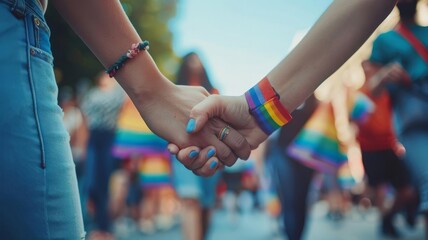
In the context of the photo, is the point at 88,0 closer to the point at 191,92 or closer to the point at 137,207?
the point at 191,92

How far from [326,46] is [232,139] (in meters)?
0.52

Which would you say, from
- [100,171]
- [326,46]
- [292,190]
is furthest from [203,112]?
[100,171]

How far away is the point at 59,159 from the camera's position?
3.72 ft

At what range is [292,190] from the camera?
417 centimetres

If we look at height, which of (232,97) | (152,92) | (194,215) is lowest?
(194,215)

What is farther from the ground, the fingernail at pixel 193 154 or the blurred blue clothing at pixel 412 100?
the fingernail at pixel 193 154

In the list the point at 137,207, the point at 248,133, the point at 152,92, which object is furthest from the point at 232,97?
the point at 137,207

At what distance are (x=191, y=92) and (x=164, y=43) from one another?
56.9 ft

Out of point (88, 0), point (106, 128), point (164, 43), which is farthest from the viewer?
point (164, 43)

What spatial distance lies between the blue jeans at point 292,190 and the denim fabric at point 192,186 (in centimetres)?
64

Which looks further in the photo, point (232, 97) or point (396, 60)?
point (396, 60)

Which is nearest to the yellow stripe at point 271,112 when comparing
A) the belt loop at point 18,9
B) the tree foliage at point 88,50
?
the belt loop at point 18,9

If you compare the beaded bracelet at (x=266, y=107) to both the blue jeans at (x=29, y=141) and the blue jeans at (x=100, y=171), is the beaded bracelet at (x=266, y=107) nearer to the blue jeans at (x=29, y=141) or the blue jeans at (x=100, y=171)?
the blue jeans at (x=29, y=141)

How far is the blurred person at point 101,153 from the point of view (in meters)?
5.27
